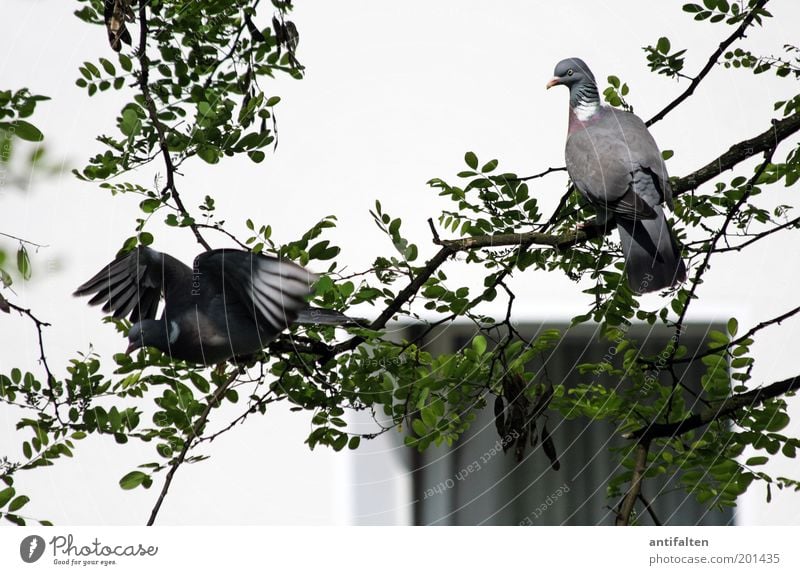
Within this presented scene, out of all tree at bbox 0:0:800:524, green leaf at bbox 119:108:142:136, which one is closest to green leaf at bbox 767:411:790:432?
tree at bbox 0:0:800:524

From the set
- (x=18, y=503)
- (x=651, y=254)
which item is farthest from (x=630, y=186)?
(x=18, y=503)

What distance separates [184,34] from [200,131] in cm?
31

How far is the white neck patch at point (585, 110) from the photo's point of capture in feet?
3.03

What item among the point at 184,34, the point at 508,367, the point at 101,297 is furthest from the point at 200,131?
the point at 508,367

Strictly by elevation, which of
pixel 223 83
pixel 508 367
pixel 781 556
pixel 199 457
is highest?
pixel 223 83

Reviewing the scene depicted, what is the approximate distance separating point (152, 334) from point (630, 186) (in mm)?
522

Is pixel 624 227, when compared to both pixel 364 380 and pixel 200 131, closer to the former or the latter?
pixel 364 380

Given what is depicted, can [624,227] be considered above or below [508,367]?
above

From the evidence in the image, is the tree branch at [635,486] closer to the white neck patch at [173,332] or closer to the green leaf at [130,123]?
the white neck patch at [173,332]

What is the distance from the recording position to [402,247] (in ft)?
2.98

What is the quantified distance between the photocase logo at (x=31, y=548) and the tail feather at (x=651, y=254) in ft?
2.36

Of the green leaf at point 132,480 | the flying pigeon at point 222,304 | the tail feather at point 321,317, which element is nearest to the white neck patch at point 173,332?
the flying pigeon at point 222,304

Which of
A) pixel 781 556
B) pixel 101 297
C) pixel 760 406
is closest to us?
pixel 101 297

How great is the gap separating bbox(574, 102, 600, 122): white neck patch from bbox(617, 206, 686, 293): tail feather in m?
0.13
